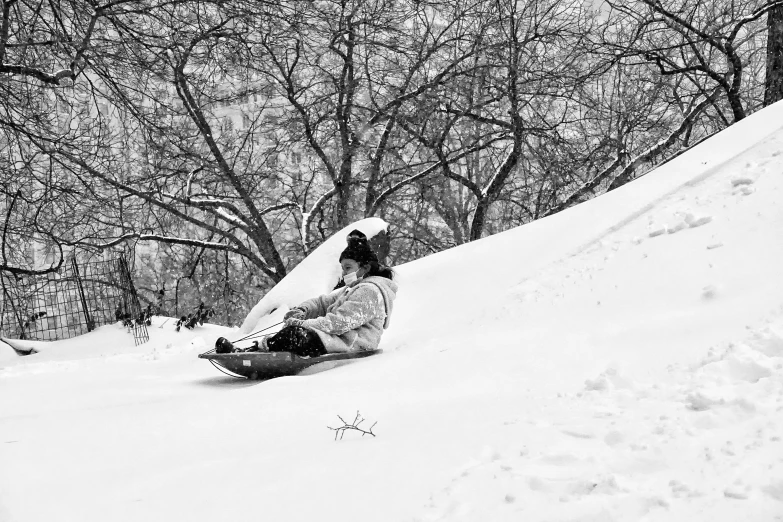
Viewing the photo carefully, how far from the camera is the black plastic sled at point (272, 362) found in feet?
16.4

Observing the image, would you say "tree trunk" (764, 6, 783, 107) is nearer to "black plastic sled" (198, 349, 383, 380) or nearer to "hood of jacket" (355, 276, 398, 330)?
"hood of jacket" (355, 276, 398, 330)

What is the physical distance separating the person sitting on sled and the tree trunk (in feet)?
33.5

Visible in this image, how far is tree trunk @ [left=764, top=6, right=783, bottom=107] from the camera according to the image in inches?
494

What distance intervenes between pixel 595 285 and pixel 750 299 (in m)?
1.27

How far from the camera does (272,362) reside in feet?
16.5

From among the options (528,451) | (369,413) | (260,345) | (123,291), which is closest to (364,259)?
(260,345)

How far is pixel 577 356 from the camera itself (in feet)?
11.5

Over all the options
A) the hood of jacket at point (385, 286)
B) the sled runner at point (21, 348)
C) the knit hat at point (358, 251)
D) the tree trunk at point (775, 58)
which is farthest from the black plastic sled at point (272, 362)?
the tree trunk at point (775, 58)

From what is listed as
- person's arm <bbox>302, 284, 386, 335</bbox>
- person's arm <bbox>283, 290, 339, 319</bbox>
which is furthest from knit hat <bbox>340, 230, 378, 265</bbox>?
person's arm <bbox>283, 290, 339, 319</bbox>

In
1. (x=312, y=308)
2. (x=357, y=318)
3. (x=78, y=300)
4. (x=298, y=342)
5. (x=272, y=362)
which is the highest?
(x=78, y=300)

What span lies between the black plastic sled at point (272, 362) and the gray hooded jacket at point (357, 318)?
0.39ft

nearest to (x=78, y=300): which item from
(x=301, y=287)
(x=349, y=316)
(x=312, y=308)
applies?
(x=301, y=287)

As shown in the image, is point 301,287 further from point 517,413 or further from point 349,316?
point 517,413

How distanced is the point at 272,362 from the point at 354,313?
741 mm
